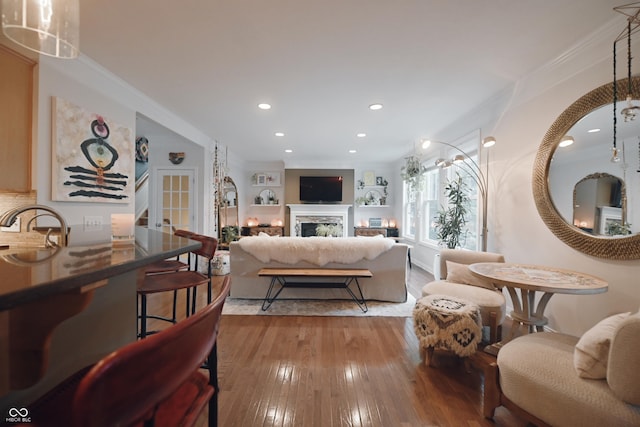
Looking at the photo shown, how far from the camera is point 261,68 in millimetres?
2525

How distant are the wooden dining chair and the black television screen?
6.61 metres

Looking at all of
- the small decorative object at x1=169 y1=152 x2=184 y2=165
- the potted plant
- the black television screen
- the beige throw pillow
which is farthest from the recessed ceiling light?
the small decorative object at x1=169 y1=152 x2=184 y2=165

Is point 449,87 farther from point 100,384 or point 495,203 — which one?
point 100,384

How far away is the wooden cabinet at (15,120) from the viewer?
1.92 meters

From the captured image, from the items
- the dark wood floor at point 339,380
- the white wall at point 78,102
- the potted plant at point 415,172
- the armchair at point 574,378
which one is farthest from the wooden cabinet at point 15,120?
the potted plant at point 415,172

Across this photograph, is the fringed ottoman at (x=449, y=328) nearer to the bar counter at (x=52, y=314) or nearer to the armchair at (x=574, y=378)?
the armchair at (x=574, y=378)

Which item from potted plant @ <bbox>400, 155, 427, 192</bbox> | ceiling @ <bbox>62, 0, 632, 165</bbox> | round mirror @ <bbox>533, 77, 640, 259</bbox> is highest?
ceiling @ <bbox>62, 0, 632, 165</bbox>

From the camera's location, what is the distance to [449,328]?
74.6 inches

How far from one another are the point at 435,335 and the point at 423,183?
3839 mm

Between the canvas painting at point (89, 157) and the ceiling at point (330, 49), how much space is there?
565 mm

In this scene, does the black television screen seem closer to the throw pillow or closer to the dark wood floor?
the dark wood floor

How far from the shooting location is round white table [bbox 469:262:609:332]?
164cm

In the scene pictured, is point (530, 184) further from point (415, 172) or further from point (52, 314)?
point (52, 314)

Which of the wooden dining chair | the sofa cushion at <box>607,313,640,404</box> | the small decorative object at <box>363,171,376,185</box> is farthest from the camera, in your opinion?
the small decorative object at <box>363,171,376,185</box>
